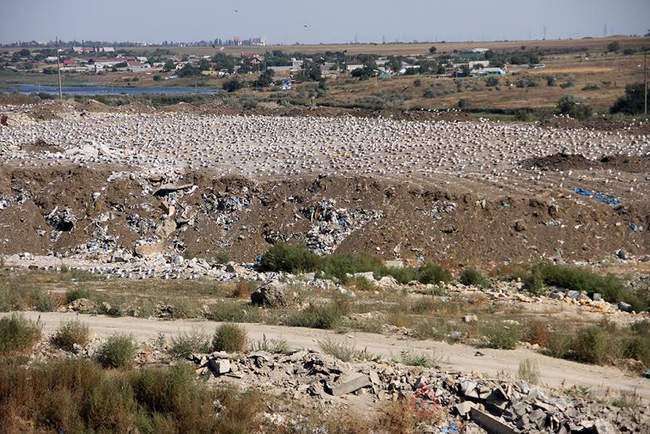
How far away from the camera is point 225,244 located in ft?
75.9

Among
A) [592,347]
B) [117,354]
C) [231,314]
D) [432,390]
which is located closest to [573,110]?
[231,314]

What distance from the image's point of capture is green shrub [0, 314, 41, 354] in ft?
38.7

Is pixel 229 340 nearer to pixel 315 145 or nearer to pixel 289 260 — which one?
pixel 289 260

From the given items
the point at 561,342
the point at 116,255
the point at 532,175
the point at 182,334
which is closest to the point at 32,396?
the point at 182,334

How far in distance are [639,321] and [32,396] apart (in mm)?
9896

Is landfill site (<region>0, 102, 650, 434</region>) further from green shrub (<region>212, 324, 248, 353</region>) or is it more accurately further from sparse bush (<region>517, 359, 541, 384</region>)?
green shrub (<region>212, 324, 248, 353</region>)

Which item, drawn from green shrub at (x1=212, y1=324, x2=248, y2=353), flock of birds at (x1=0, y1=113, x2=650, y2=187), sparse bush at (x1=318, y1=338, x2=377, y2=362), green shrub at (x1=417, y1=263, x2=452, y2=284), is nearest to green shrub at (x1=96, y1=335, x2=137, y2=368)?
green shrub at (x1=212, y1=324, x2=248, y2=353)

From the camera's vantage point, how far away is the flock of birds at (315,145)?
27641mm

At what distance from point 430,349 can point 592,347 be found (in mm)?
2194

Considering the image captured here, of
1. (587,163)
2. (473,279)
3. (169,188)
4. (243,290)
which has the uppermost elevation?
(587,163)

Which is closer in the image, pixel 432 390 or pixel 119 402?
pixel 119 402

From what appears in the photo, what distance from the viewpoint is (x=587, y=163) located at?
1076 inches

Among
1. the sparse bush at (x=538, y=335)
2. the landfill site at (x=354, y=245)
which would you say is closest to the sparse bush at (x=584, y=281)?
the landfill site at (x=354, y=245)

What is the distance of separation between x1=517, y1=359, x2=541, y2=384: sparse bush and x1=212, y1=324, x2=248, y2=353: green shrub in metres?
3.64
